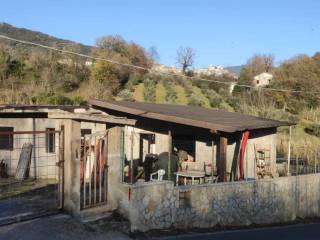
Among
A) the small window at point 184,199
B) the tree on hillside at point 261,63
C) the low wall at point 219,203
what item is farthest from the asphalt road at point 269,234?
the tree on hillside at point 261,63

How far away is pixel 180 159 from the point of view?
63.0 feet

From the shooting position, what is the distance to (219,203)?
43.3 feet

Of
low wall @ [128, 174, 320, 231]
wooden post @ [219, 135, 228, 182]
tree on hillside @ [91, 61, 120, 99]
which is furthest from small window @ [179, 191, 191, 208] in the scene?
tree on hillside @ [91, 61, 120, 99]

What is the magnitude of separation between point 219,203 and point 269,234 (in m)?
1.60

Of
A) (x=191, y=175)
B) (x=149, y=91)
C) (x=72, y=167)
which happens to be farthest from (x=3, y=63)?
(x=72, y=167)

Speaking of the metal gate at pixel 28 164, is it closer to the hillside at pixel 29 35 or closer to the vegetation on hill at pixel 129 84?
the vegetation on hill at pixel 129 84

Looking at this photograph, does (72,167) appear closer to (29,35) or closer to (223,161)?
(223,161)

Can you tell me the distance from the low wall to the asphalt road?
1.88 feet

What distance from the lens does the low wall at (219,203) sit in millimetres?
11430

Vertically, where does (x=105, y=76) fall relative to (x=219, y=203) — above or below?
above

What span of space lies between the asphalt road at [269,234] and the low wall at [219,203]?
57cm

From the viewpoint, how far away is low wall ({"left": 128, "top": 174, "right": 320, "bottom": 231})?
11.4 m

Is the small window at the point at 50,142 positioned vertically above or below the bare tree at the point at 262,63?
below

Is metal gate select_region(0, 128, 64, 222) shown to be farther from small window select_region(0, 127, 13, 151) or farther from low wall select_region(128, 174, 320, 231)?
low wall select_region(128, 174, 320, 231)
